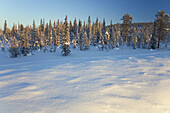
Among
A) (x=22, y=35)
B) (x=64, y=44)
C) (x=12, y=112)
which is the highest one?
(x=22, y=35)

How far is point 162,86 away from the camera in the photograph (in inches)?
194

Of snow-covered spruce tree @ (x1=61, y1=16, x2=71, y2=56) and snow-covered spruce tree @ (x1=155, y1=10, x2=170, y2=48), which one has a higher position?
snow-covered spruce tree @ (x1=155, y1=10, x2=170, y2=48)

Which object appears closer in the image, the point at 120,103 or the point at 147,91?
the point at 120,103

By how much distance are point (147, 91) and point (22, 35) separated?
36.1 metres

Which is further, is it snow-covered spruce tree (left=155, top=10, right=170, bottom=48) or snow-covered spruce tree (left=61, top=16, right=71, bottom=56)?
snow-covered spruce tree (left=155, top=10, right=170, bottom=48)

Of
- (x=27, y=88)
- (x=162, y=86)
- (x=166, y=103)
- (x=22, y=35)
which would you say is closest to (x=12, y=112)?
(x=27, y=88)

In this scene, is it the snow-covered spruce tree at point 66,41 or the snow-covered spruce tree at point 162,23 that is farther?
the snow-covered spruce tree at point 162,23

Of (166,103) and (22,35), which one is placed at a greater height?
(22,35)

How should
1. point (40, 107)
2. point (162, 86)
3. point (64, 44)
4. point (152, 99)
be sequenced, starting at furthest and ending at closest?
point (64, 44), point (162, 86), point (152, 99), point (40, 107)

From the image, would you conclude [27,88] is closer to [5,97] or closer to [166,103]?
[5,97]

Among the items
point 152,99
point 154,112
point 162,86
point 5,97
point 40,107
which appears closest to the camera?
point 154,112

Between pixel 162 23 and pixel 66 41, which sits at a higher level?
pixel 162 23

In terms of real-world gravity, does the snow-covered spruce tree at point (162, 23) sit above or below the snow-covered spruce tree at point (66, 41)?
above

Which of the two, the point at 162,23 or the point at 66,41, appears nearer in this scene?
the point at 66,41
